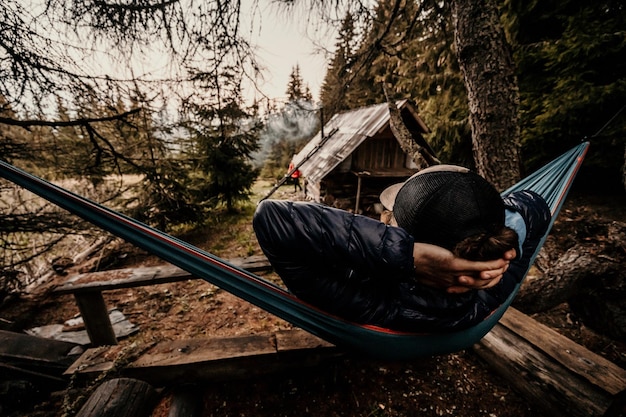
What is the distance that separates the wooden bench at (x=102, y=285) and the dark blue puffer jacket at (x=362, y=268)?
4.56 ft

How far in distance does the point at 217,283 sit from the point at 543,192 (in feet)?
8.30

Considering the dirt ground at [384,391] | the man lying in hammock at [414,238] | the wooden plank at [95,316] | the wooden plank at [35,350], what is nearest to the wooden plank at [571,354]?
the dirt ground at [384,391]

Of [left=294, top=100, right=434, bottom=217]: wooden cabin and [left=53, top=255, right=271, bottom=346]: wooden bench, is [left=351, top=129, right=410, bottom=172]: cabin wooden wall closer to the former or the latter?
[left=294, top=100, right=434, bottom=217]: wooden cabin

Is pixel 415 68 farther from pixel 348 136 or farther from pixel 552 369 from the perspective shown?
pixel 552 369

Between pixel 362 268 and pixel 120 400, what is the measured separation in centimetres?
156

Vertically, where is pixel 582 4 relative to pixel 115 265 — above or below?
above

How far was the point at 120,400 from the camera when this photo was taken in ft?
4.62

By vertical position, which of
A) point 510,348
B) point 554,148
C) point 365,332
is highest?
point 554,148

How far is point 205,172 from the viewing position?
7793 mm

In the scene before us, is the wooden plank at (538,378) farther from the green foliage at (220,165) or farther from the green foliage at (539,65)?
the green foliage at (220,165)

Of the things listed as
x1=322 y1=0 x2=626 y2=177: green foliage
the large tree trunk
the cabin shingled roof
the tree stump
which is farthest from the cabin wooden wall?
the tree stump

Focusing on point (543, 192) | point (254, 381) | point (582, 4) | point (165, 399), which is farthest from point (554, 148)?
point (165, 399)

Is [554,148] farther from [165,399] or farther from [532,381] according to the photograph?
[165,399]

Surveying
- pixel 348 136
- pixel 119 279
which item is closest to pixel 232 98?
pixel 119 279
